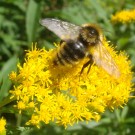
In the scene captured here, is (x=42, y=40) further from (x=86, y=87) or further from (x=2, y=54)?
(x=86, y=87)

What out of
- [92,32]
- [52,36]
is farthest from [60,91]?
[52,36]

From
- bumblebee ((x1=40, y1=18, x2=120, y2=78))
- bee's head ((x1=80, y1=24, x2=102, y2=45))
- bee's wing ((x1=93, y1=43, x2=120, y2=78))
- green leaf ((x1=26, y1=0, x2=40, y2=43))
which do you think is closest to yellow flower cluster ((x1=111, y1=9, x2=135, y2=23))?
green leaf ((x1=26, y1=0, x2=40, y2=43))

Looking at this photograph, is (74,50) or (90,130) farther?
(90,130)

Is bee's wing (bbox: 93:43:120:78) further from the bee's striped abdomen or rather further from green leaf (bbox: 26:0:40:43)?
green leaf (bbox: 26:0:40:43)

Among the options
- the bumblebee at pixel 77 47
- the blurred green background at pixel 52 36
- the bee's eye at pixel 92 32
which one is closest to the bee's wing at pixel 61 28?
the bumblebee at pixel 77 47

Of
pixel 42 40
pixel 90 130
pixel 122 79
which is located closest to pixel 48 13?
pixel 42 40

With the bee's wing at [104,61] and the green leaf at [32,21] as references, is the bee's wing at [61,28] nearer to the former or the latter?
the bee's wing at [104,61]
